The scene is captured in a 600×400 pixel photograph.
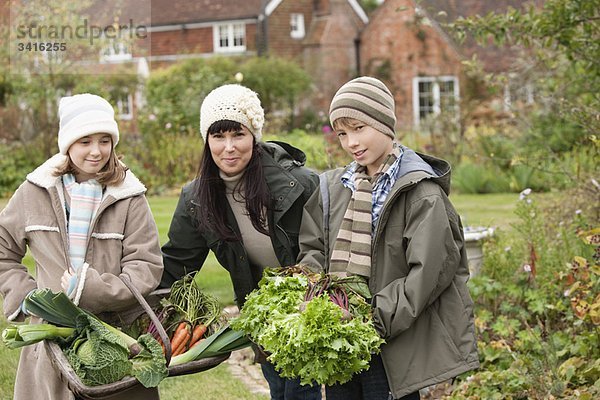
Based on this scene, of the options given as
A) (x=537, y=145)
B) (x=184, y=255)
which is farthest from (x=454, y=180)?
(x=184, y=255)

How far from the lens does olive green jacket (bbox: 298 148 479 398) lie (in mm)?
3236

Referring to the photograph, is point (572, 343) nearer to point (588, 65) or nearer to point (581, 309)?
point (581, 309)

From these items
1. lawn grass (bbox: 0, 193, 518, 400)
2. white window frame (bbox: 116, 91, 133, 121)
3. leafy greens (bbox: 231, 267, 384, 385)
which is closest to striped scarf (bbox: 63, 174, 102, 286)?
leafy greens (bbox: 231, 267, 384, 385)

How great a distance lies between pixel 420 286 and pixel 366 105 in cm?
73

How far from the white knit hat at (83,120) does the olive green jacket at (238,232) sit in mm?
546

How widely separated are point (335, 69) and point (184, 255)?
27.3 metres

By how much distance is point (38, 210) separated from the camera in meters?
3.57

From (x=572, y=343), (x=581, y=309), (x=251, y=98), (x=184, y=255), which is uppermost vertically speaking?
(x=251, y=98)

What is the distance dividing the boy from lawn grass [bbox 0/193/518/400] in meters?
2.15

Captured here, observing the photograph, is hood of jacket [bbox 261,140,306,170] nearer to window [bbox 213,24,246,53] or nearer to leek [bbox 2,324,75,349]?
leek [bbox 2,324,75,349]

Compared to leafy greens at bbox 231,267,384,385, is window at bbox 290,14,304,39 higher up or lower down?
higher up

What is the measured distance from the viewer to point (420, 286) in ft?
10.6

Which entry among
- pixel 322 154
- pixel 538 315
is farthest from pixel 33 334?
pixel 322 154

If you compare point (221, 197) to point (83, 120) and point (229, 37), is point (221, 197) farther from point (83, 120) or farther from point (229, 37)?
point (229, 37)
